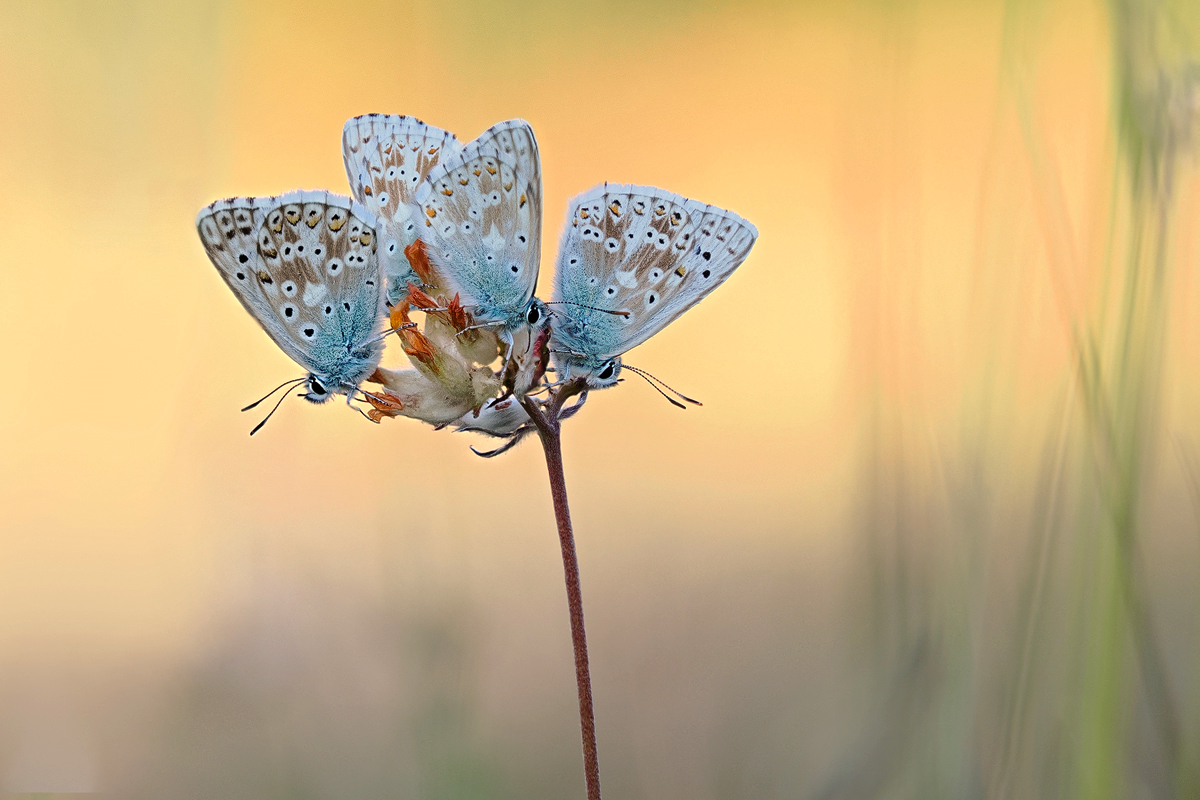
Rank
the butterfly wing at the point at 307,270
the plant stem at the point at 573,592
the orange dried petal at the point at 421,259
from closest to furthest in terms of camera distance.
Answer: the plant stem at the point at 573,592 < the butterfly wing at the point at 307,270 < the orange dried petal at the point at 421,259

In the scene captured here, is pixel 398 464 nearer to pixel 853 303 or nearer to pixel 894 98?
pixel 853 303

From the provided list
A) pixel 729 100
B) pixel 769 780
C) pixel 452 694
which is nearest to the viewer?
pixel 452 694

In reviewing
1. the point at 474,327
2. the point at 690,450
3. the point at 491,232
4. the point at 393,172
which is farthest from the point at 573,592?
the point at 690,450

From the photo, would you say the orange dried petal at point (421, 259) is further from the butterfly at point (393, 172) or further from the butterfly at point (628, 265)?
the butterfly at point (628, 265)


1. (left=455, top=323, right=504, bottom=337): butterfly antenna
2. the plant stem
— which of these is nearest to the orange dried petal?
(left=455, top=323, right=504, bottom=337): butterfly antenna

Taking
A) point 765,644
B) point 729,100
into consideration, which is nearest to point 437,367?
point 765,644

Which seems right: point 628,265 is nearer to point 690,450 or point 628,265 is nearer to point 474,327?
point 474,327

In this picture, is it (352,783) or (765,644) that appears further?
(765,644)

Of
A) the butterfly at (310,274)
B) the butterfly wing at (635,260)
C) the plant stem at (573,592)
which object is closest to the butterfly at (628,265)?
the butterfly wing at (635,260)
